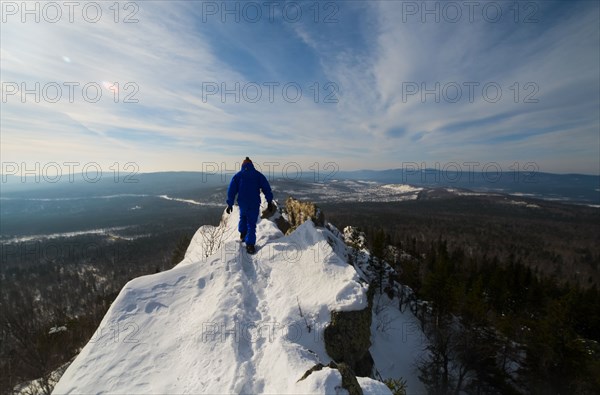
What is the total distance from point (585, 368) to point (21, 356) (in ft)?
149

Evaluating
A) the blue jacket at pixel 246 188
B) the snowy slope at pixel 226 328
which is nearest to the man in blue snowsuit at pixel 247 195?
the blue jacket at pixel 246 188

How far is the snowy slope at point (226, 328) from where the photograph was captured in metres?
5.58

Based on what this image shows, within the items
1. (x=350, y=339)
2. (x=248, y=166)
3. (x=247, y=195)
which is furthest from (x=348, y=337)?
(x=248, y=166)

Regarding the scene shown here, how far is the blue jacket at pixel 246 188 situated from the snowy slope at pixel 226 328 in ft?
5.75

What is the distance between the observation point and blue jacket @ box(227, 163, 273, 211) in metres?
11.5

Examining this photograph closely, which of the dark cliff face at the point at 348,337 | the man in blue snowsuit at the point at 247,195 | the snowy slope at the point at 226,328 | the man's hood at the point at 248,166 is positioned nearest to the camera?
the snowy slope at the point at 226,328

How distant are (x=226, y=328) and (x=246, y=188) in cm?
587

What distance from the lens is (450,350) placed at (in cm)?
2670

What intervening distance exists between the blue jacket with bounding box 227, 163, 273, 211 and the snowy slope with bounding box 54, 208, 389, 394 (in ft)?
5.75

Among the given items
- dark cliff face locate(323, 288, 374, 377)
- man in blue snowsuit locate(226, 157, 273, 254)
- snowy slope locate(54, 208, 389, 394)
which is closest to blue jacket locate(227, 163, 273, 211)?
man in blue snowsuit locate(226, 157, 273, 254)

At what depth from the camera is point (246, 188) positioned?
37.6ft

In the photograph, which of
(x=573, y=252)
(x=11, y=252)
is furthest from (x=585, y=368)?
(x=11, y=252)

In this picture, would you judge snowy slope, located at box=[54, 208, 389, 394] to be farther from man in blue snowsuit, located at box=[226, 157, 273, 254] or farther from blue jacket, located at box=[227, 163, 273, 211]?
blue jacket, located at box=[227, 163, 273, 211]

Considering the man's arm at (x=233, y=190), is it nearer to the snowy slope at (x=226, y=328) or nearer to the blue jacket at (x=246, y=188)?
the blue jacket at (x=246, y=188)
